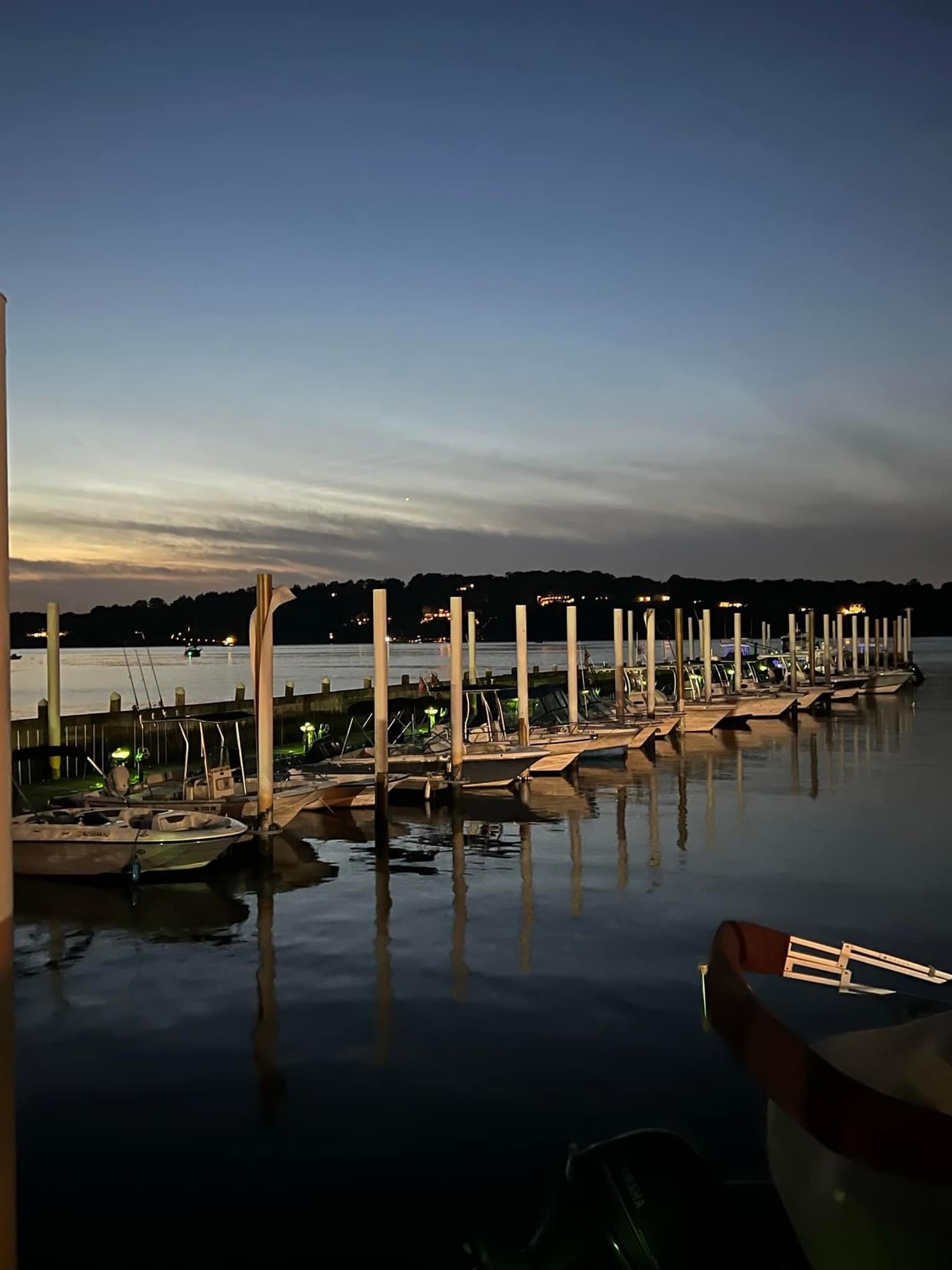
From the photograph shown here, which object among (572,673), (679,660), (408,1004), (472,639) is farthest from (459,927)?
(472,639)

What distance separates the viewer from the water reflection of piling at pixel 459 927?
44.2ft

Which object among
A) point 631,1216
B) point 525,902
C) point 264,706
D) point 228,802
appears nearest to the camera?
point 631,1216

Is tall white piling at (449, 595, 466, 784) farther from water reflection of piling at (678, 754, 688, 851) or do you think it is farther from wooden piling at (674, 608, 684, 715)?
wooden piling at (674, 608, 684, 715)

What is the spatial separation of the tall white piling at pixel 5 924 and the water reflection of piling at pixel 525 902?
1029cm

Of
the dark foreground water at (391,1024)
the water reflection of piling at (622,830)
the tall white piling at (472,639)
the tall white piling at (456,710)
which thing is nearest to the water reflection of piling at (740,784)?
the water reflection of piling at (622,830)

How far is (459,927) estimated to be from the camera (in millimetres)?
16266

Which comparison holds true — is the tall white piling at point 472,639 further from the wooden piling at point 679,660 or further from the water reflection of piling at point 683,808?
the water reflection of piling at point 683,808

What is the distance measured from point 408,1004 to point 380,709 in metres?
12.3

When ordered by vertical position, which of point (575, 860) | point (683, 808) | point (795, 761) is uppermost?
point (575, 860)

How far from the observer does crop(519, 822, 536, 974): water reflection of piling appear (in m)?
14.7

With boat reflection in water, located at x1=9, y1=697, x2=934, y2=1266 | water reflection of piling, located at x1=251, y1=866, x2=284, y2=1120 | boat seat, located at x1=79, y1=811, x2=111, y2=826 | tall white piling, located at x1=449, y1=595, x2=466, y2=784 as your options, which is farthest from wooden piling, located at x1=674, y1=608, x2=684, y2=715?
water reflection of piling, located at x1=251, y1=866, x2=284, y2=1120

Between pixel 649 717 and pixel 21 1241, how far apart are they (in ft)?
125

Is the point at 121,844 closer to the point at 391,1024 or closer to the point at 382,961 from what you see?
the point at 382,961

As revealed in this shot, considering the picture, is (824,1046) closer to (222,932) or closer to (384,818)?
(222,932)
